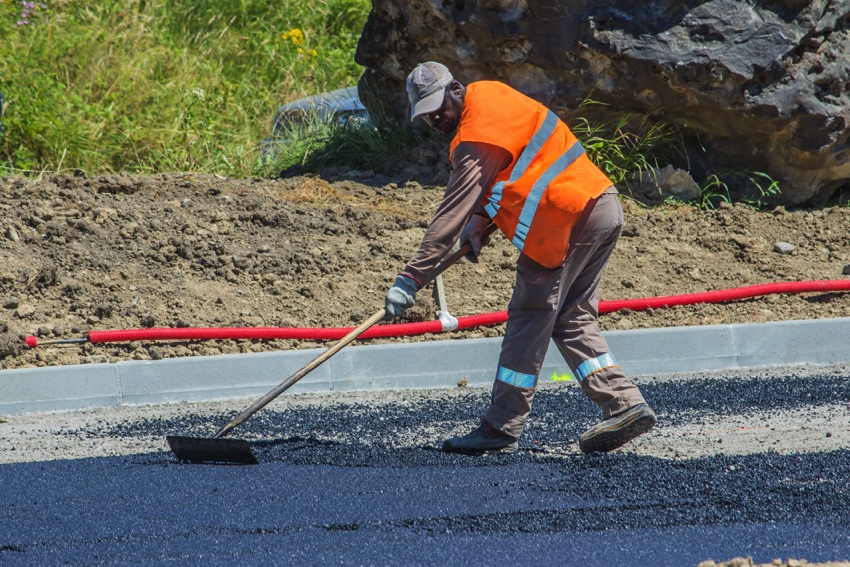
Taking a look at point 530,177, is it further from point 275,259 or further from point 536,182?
point 275,259

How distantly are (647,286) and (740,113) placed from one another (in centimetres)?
196

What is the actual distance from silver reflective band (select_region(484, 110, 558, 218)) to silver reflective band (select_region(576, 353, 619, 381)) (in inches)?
30.7

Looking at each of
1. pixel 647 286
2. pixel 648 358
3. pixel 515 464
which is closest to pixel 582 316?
pixel 515 464

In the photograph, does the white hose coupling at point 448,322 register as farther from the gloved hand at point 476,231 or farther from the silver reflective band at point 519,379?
the silver reflective band at point 519,379

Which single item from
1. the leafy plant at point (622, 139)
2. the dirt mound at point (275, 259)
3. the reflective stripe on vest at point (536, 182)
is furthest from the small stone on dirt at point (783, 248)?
the reflective stripe on vest at point (536, 182)

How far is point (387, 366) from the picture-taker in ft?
18.8

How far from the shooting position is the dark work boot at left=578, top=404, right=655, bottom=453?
3.81 meters

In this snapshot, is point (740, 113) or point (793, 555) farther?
point (740, 113)

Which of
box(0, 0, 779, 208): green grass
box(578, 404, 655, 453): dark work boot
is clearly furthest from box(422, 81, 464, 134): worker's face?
box(0, 0, 779, 208): green grass

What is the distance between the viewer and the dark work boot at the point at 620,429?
3.81 m

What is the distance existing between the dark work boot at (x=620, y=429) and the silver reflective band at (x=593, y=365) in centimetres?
22

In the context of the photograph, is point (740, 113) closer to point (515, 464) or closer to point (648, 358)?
point (648, 358)

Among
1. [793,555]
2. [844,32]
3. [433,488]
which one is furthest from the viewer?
[844,32]

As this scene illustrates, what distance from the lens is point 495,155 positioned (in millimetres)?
3715
